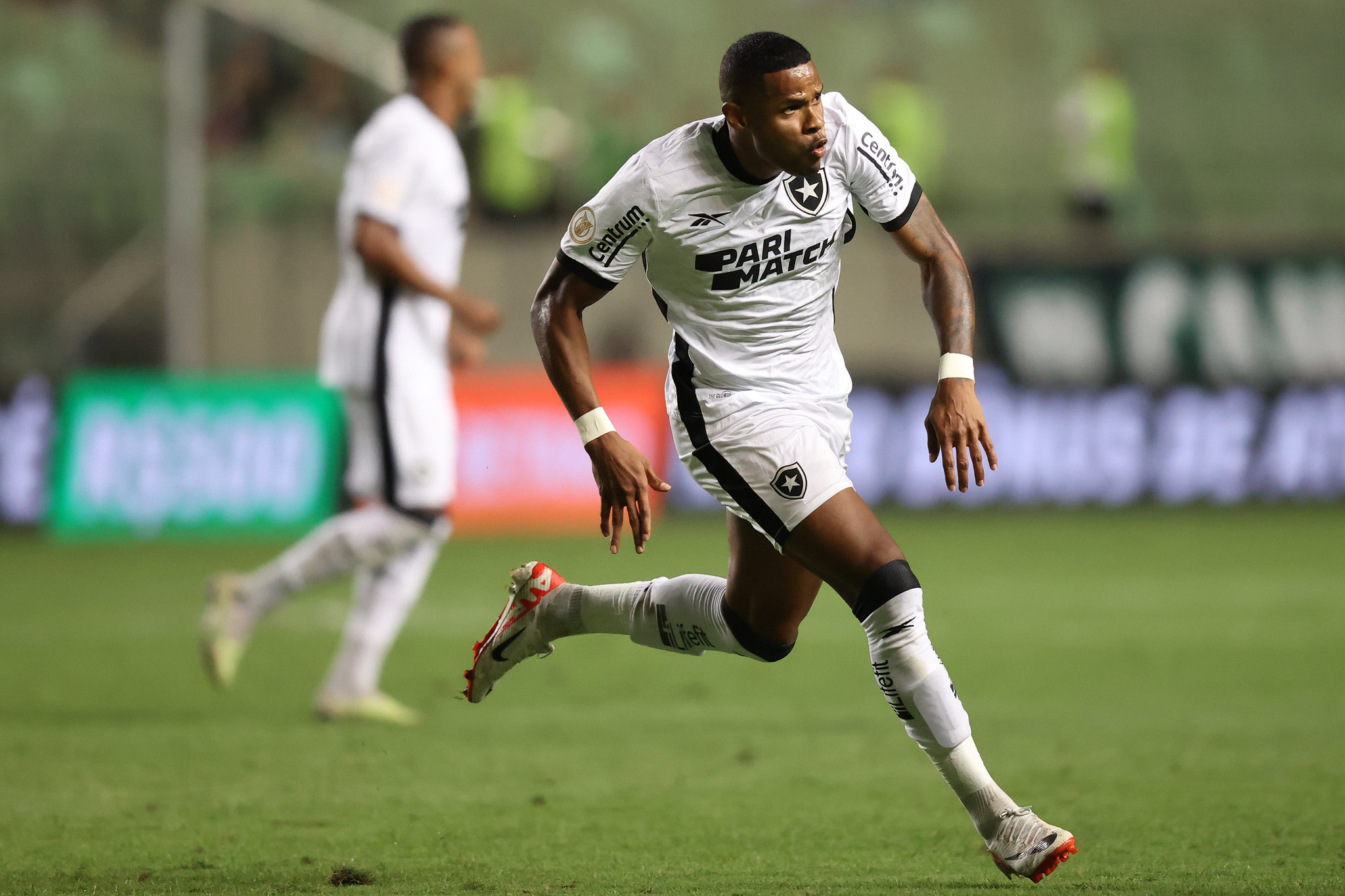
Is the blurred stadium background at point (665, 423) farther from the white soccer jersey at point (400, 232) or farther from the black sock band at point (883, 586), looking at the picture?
the white soccer jersey at point (400, 232)

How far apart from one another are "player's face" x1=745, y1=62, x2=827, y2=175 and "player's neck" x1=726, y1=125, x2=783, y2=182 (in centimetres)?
10

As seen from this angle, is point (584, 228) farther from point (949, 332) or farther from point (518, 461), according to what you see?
point (518, 461)

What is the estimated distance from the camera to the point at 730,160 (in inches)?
181

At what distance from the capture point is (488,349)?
16953 millimetres

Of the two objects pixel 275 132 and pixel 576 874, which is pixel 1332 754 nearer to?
pixel 576 874

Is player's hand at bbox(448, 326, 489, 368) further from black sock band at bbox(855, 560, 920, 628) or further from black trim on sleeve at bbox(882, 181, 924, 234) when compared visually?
black sock band at bbox(855, 560, 920, 628)

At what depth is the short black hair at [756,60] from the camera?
14.4 ft

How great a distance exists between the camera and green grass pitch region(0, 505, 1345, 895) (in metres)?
4.45

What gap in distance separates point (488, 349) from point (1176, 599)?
8441mm

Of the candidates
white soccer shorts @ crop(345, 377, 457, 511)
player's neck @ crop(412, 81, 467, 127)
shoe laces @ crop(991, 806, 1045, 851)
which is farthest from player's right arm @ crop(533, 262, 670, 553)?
player's neck @ crop(412, 81, 467, 127)

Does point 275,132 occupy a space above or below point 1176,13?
below

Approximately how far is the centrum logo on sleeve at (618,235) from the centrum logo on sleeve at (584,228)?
27 mm

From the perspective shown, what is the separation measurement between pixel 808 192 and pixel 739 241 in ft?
0.80

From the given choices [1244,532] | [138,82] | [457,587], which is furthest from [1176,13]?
[457,587]
